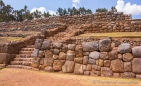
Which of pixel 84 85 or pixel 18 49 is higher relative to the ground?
pixel 18 49

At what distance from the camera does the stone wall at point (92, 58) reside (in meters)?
6.29

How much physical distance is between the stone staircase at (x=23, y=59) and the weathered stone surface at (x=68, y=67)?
180 centimetres

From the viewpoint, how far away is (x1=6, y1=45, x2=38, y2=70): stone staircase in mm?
8618

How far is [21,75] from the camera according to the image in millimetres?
6836

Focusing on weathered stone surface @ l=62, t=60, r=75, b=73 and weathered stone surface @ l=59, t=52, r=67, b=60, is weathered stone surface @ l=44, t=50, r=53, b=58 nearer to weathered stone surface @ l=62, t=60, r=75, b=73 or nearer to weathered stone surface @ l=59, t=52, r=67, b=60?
weathered stone surface @ l=59, t=52, r=67, b=60

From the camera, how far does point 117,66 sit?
6.44m

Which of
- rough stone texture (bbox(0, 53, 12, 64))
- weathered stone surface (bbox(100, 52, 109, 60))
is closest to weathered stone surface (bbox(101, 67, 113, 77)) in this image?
weathered stone surface (bbox(100, 52, 109, 60))

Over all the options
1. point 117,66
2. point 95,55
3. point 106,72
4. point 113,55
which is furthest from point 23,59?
point 117,66

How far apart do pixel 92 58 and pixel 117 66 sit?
1042mm

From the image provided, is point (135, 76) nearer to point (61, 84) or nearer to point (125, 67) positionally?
point (125, 67)

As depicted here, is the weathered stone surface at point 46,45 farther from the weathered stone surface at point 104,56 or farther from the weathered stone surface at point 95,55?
the weathered stone surface at point 104,56

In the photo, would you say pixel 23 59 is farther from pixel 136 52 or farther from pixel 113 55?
pixel 136 52

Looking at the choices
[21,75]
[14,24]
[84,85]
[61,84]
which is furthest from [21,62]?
[14,24]

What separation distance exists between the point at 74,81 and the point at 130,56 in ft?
7.51
